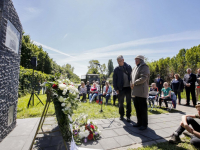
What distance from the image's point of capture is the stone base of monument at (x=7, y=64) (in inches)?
100

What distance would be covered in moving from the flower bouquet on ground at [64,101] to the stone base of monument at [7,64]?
1.13m

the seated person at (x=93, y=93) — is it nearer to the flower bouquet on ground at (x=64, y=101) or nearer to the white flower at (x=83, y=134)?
the white flower at (x=83, y=134)

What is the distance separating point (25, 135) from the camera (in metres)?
2.91

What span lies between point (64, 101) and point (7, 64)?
5.81ft

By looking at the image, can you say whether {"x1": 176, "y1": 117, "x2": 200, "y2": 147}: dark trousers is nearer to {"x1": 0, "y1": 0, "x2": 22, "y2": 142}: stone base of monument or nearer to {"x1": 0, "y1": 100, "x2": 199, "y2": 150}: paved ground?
{"x1": 0, "y1": 100, "x2": 199, "y2": 150}: paved ground

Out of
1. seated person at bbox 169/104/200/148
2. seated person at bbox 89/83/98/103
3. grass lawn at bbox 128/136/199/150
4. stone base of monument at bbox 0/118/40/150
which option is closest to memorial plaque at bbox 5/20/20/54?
stone base of monument at bbox 0/118/40/150

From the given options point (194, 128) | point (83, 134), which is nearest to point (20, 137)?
point (83, 134)

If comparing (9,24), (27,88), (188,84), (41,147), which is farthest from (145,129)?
(27,88)

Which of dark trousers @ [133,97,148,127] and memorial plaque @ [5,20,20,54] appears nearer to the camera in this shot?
memorial plaque @ [5,20,20,54]

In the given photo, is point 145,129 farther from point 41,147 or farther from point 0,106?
point 0,106

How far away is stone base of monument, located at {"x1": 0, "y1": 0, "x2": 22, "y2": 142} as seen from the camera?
255cm

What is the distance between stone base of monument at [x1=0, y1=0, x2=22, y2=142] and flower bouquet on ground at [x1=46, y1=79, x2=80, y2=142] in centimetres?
113

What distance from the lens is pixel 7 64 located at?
2.81m

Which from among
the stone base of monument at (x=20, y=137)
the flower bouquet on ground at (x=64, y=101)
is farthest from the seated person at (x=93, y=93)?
the flower bouquet on ground at (x=64, y=101)
